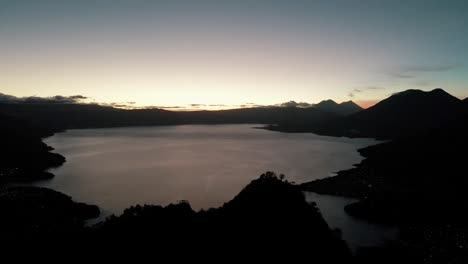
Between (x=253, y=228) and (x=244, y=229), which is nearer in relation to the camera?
(x=253, y=228)

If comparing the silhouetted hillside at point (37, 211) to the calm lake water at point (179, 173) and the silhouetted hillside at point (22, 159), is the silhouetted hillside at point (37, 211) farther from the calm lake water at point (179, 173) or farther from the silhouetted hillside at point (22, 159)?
the silhouetted hillside at point (22, 159)

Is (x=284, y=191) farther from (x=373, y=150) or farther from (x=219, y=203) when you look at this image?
(x=373, y=150)

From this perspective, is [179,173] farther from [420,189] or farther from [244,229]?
[244,229]

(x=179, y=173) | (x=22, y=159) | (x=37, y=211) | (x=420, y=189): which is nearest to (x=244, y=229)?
(x=37, y=211)

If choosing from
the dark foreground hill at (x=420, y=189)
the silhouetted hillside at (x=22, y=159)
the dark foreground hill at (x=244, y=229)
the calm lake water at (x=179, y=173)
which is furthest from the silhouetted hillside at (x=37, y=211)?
the dark foreground hill at (x=420, y=189)

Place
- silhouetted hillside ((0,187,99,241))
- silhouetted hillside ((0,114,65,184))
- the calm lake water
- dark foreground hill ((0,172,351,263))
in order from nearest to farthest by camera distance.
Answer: dark foreground hill ((0,172,351,263)), silhouetted hillside ((0,187,99,241)), the calm lake water, silhouetted hillside ((0,114,65,184))

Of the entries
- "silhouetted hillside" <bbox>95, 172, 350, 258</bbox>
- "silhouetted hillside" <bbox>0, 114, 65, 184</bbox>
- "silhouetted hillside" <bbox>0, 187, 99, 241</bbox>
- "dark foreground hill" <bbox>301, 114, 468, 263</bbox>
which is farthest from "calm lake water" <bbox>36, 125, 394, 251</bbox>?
"silhouetted hillside" <bbox>95, 172, 350, 258</bbox>

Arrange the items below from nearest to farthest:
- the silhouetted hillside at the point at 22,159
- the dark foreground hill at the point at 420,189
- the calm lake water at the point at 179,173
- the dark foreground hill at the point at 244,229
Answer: the dark foreground hill at the point at 244,229 < the dark foreground hill at the point at 420,189 < the calm lake water at the point at 179,173 < the silhouetted hillside at the point at 22,159

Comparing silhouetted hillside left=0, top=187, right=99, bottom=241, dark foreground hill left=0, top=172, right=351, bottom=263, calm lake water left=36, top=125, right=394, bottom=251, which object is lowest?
calm lake water left=36, top=125, right=394, bottom=251

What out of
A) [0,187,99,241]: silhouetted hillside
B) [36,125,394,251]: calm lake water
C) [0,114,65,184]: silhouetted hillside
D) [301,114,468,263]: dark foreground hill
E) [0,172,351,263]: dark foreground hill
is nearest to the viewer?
[0,172,351,263]: dark foreground hill

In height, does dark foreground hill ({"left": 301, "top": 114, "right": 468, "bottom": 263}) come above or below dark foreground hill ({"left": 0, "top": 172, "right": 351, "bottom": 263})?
below

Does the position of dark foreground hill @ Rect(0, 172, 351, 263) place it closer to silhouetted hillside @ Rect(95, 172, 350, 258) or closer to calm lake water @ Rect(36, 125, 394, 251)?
silhouetted hillside @ Rect(95, 172, 350, 258)

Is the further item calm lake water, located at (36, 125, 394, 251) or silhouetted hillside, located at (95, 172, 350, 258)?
calm lake water, located at (36, 125, 394, 251)
